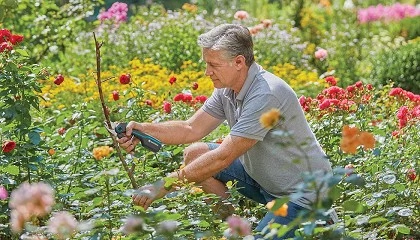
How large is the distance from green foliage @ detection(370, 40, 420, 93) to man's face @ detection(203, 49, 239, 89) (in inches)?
161

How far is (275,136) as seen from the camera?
332cm

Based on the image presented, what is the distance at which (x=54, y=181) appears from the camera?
3.72 meters

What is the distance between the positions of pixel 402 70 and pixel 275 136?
4294 millimetres

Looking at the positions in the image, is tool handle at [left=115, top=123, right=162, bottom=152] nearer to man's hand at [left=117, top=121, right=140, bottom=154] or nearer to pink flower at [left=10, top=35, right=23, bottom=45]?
man's hand at [left=117, top=121, right=140, bottom=154]

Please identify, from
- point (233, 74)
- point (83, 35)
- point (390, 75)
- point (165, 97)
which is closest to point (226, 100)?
point (233, 74)

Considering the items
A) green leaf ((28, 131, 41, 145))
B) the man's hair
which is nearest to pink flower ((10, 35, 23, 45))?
green leaf ((28, 131, 41, 145))

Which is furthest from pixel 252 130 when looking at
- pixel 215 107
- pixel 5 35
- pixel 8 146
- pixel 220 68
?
pixel 5 35

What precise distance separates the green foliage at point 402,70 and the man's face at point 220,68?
13.4ft

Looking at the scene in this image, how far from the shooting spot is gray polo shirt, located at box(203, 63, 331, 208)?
3318mm

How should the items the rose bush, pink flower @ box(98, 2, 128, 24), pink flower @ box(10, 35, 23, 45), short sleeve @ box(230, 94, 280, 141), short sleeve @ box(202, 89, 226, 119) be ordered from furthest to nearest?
pink flower @ box(98, 2, 128, 24) < short sleeve @ box(202, 89, 226, 119) < pink flower @ box(10, 35, 23, 45) < short sleeve @ box(230, 94, 280, 141) < the rose bush

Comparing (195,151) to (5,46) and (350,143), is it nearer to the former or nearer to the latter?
(5,46)

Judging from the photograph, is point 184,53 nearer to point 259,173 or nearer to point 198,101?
point 198,101

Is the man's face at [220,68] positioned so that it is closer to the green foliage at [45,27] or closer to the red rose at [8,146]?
the red rose at [8,146]

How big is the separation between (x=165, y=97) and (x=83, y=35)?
2.76 m
